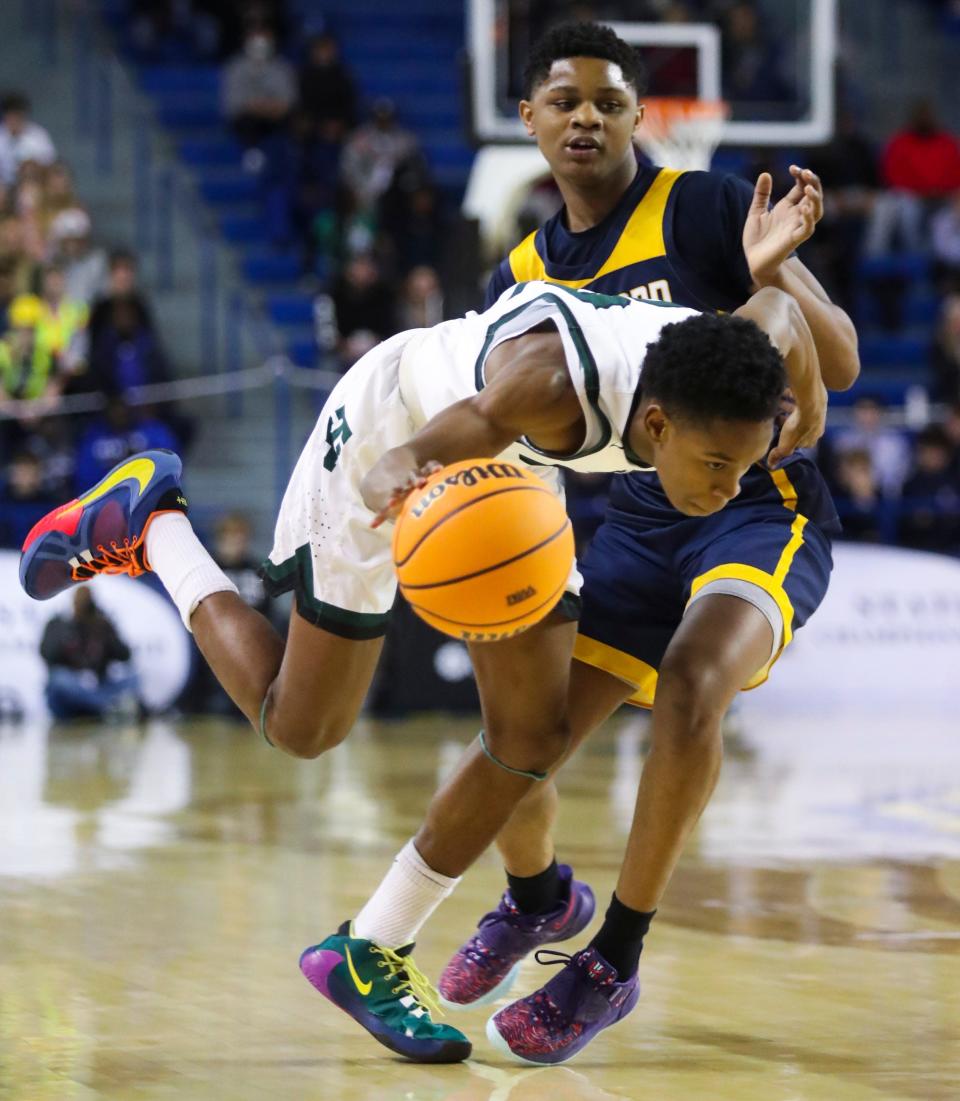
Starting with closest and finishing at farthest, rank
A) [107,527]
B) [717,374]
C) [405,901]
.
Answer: [717,374] < [405,901] < [107,527]

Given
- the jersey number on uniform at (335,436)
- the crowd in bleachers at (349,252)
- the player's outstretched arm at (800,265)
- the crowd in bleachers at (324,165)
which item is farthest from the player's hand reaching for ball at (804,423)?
the crowd in bleachers at (324,165)

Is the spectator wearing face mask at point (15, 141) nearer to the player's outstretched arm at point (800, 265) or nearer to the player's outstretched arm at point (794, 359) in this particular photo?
the player's outstretched arm at point (800, 265)

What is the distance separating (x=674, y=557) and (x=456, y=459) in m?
1.05

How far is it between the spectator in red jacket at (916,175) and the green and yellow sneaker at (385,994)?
42.3 ft

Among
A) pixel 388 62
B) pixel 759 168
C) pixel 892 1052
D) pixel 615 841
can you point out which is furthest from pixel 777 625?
pixel 388 62

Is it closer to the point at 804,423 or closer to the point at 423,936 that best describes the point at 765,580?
the point at 804,423

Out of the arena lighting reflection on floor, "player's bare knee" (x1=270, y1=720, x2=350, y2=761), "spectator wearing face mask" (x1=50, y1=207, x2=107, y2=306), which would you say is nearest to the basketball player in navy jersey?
"player's bare knee" (x1=270, y1=720, x2=350, y2=761)

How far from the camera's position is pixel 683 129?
12.3m

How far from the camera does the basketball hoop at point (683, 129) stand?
12086 mm

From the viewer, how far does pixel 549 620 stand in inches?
173

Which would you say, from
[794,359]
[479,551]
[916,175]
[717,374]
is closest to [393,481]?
[479,551]

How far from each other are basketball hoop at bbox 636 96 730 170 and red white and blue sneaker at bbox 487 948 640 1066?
27.8ft

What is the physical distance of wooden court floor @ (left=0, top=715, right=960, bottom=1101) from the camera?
13.4 ft

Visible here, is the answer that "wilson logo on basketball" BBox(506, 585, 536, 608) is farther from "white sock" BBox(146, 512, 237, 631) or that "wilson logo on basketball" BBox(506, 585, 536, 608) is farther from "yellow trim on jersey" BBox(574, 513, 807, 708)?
"white sock" BBox(146, 512, 237, 631)
